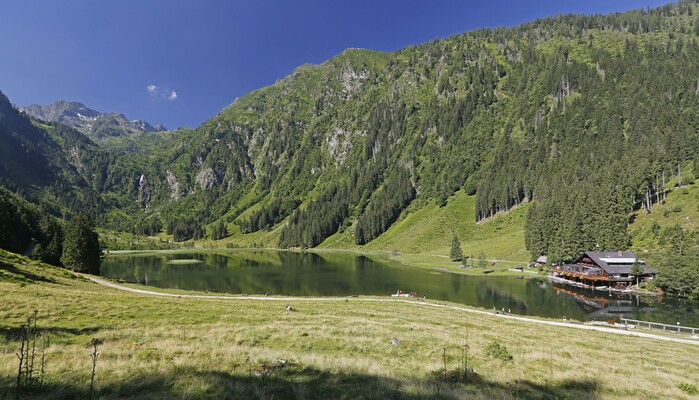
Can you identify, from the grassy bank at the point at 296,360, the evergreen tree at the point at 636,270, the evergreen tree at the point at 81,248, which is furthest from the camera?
the evergreen tree at the point at 81,248

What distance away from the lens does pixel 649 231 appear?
106m

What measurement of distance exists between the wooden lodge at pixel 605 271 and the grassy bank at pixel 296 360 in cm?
6540

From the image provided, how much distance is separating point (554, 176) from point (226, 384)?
197024 mm

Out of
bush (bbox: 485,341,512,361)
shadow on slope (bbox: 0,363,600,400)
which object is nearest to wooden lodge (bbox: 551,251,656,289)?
bush (bbox: 485,341,512,361)

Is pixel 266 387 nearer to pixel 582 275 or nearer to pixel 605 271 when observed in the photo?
pixel 605 271

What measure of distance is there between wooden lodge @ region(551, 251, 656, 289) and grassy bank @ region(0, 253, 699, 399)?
65.4 metres

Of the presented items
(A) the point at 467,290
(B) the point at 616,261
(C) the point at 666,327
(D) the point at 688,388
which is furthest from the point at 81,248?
(B) the point at 616,261

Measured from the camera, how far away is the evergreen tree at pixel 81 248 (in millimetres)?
84250

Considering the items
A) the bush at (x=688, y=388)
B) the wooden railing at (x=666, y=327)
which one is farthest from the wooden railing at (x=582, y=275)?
the bush at (x=688, y=388)

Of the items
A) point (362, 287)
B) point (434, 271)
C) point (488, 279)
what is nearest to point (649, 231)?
point (488, 279)

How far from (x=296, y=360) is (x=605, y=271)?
101m

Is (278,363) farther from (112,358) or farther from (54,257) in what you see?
(54,257)

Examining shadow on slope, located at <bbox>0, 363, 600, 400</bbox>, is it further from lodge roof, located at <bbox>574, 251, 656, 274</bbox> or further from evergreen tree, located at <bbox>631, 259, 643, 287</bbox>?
lodge roof, located at <bbox>574, 251, 656, 274</bbox>

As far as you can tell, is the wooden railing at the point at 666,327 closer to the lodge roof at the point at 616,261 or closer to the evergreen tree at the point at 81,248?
the lodge roof at the point at 616,261
